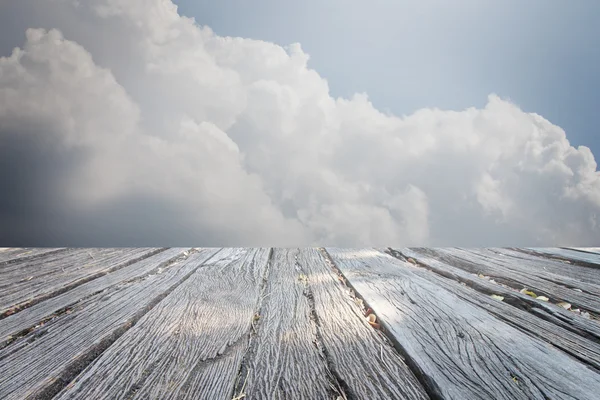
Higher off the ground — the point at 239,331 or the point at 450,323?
the point at 450,323

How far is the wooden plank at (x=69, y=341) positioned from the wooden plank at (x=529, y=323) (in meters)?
1.53

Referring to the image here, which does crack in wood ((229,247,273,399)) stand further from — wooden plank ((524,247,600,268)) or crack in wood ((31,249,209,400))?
wooden plank ((524,247,600,268))

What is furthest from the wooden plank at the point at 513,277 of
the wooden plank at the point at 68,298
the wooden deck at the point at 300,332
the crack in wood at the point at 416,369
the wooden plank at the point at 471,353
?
the wooden plank at the point at 68,298

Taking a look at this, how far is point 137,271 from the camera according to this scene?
211cm

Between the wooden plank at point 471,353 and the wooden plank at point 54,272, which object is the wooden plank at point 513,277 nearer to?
the wooden plank at point 471,353

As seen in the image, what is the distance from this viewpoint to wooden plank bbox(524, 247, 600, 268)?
240 cm

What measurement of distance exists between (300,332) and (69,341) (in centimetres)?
84

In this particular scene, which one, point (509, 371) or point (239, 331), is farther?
point (239, 331)

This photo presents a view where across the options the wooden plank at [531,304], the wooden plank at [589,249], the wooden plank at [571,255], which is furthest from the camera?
the wooden plank at [589,249]

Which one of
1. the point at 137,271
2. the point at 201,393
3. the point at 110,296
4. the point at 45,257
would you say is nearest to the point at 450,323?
the point at 201,393

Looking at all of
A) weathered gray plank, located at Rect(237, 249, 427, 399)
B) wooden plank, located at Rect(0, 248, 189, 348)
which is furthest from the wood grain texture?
wooden plank, located at Rect(0, 248, 189, 348)

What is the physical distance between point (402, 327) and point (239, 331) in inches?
24.0

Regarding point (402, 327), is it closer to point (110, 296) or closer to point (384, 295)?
point (384, 295)

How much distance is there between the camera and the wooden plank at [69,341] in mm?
903
